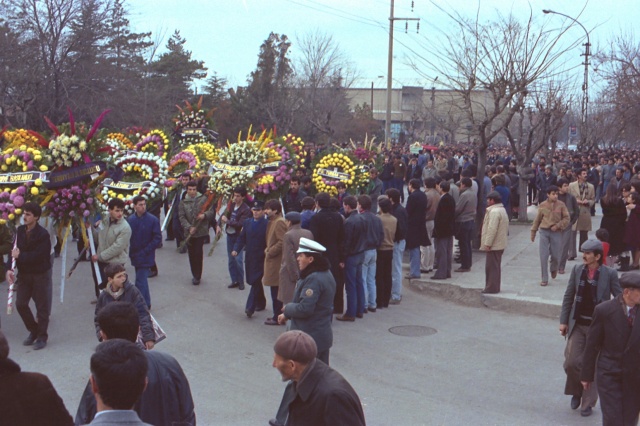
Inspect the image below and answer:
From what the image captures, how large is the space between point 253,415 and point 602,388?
313 centimetres

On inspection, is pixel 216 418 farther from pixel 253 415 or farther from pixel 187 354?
pixel 187 354

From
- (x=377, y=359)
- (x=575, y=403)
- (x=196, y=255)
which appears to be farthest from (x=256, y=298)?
(x=575, y=403)

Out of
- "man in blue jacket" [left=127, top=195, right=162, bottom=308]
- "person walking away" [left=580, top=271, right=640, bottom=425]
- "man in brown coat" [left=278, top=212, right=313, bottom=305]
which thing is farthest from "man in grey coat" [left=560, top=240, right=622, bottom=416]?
"man in blue jacket" [left=127, top=195, right=162, bottom=308]

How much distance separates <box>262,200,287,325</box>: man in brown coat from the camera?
33.5ft

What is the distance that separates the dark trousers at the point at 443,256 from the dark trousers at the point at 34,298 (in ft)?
20.9

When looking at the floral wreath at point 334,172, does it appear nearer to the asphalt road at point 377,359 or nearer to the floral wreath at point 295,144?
the floral wreath at point 295,144

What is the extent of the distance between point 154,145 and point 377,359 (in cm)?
952

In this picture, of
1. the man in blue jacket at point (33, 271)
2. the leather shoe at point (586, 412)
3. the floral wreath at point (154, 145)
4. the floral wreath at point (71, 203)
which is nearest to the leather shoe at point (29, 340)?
the man in blue jacket at point (33, 271)

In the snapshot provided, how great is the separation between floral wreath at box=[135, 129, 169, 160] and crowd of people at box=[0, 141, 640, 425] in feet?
4.60

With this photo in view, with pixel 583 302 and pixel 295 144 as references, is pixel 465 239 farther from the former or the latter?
pixel 583 302

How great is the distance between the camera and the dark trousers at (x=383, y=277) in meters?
11.4

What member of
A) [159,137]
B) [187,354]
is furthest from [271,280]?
[159,137]

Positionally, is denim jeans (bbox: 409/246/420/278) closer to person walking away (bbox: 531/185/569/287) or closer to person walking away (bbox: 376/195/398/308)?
person walking away (bbox: 376/195/398/308)

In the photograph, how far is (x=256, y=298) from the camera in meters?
10.9
